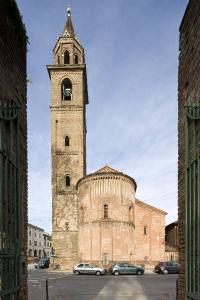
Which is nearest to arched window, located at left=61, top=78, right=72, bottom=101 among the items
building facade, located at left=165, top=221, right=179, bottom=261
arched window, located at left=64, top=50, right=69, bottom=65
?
arched window, located at left=64, top=50, right=69, bottom=65

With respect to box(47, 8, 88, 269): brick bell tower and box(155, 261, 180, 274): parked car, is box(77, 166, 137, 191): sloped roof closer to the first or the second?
box(47, 8, 88, 269): brick bell tower

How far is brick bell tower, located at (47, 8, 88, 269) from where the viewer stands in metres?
39.9

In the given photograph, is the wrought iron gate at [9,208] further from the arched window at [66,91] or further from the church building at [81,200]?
the arched window at [66,91]

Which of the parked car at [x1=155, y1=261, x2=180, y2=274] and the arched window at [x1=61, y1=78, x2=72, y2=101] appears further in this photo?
the arched window at [x1=61, y1=78, x2=72, y2=101]

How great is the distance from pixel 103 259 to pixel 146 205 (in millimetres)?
9442

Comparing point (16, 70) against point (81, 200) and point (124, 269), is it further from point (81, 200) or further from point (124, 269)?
point (81, 200)

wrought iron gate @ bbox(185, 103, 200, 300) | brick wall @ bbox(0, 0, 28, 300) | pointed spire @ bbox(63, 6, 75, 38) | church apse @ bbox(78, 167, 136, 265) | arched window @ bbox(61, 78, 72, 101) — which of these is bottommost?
church apse @ bbox(78, 167, 136, 265)

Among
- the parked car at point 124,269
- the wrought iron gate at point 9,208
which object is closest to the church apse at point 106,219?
the parked car at point 124,269

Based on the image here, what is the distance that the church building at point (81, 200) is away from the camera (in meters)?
36.9

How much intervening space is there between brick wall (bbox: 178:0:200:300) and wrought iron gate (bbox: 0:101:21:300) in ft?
10.5

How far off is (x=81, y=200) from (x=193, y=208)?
3345cm

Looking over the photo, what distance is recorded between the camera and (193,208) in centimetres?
616

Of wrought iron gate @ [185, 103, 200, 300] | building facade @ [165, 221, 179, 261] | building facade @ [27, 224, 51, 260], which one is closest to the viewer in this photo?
wrought iron gate @ [185, 103, 200, 300]

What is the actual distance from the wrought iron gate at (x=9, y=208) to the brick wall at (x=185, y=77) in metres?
3.21
